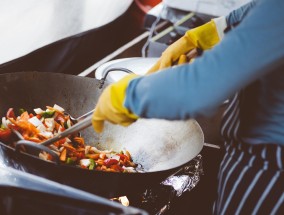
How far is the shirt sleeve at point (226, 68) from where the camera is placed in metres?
1.03

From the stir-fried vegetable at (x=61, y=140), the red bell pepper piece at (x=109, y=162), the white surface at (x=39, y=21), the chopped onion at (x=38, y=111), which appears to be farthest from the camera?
the white surface at (x=39, y=21)

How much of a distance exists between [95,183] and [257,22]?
82 centimetres

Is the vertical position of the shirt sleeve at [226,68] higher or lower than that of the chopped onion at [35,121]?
higher

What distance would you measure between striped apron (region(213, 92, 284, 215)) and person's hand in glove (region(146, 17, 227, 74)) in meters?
0.41

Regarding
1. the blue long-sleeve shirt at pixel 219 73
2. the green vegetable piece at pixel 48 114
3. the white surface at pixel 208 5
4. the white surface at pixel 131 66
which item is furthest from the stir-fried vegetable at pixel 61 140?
the white surface at pixel 208 5

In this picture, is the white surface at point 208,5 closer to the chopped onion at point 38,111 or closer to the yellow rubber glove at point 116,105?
the chopped onion at point 38,111

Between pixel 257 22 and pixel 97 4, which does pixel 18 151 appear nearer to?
pixel 257 22

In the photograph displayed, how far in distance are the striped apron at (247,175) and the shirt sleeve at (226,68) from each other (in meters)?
0.42

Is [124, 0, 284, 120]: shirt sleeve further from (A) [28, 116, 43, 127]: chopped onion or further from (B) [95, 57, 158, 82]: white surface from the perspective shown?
(B) [95, 57, 158, 82]: white surface

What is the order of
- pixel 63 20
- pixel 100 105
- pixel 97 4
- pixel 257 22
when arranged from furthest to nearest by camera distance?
1. pixel 97 4
2. pixel 63 20
3. pixel 100 105
4. pixel 257 22

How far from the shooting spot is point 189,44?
1869 mm

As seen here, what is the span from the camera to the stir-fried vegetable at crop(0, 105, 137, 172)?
1.72m

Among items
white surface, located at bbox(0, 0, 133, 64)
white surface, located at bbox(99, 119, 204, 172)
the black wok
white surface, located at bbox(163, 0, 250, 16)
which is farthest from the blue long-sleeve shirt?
white surface, located at bbox(163, 0, 250, 16)

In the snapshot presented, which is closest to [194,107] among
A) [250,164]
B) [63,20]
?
[250,164]
